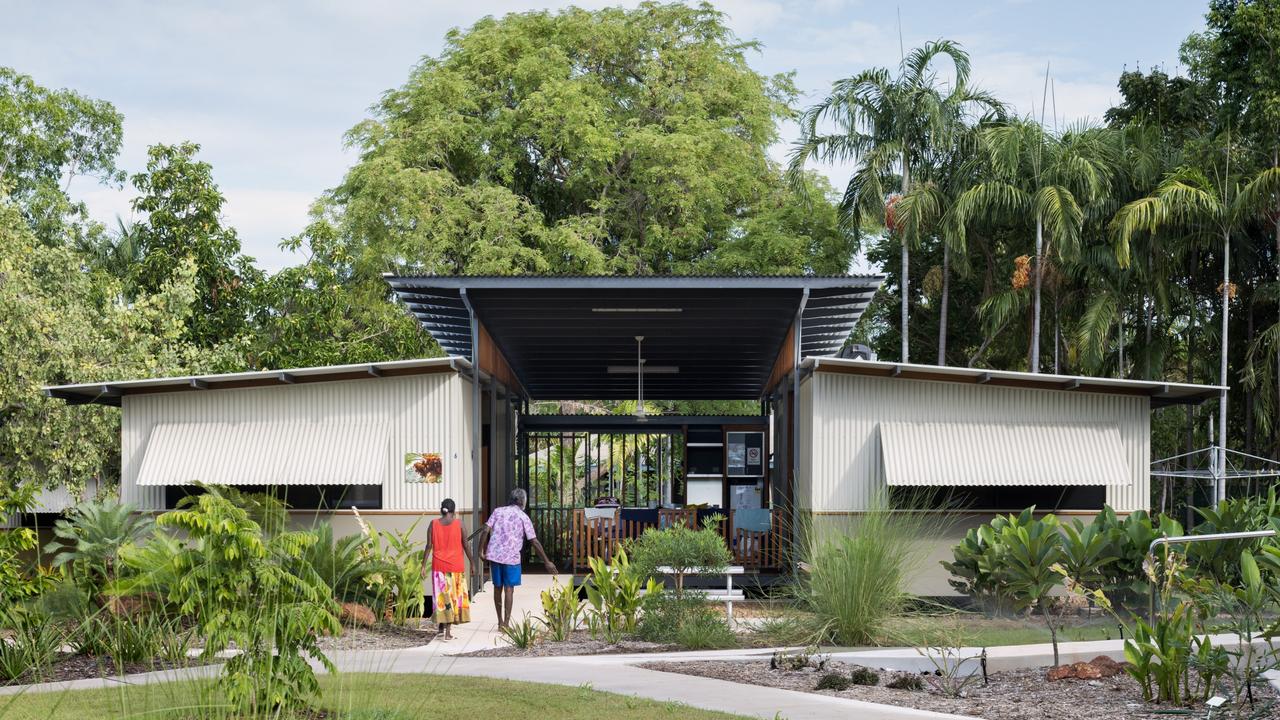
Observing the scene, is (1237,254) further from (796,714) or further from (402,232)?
(796,714)

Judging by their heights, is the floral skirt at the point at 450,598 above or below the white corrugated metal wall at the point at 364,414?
below

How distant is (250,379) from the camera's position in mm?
14711

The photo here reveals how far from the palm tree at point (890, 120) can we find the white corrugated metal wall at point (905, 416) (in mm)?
15715

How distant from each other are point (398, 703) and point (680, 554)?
4.93 metres

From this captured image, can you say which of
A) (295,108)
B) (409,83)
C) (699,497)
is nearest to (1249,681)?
(699,497)

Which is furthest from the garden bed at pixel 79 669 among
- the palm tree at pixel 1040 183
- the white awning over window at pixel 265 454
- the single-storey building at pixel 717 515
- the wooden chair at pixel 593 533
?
the palm tree at pixel 1040 183

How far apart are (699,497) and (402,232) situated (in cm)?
1449

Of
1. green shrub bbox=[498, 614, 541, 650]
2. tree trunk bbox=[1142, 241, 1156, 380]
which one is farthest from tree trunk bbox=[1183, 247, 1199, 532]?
green shrub bbox=[498, 614, 541, 650]

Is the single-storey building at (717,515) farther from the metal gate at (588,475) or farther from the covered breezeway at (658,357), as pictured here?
the metal gate at (588,475)

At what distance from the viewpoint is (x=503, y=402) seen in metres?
20.5

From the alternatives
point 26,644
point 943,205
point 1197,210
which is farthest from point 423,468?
point 943,205

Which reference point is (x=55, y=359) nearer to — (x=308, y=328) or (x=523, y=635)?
(x=308, y=328)

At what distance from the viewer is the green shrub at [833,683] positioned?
833 centimetres

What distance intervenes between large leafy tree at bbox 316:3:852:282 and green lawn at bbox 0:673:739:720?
2316cm
